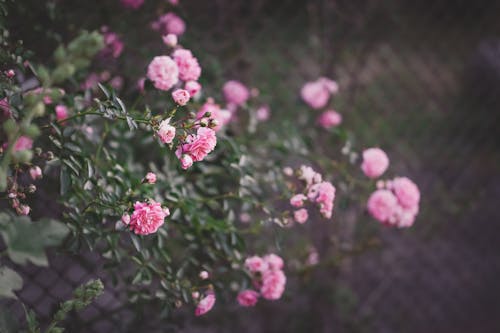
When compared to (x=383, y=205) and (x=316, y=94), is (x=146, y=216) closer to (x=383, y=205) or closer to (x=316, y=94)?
(x=383, y=205)

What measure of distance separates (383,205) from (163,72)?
0.65m

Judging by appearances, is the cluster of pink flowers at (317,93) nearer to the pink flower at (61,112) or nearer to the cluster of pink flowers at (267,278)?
the cluster of pink flowers at (267,278)

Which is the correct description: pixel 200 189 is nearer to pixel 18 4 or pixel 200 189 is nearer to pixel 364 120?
pixel 18 4

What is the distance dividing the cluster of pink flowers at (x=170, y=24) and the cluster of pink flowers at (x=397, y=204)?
2.29 feet

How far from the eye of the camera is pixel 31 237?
66cm

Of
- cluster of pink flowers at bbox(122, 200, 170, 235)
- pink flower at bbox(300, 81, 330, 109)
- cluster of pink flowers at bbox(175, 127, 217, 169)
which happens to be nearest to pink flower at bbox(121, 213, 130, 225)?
cluster of pink flowers at bbox(122, 200, 170, 235)

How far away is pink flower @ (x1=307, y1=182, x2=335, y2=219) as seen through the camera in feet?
3.36

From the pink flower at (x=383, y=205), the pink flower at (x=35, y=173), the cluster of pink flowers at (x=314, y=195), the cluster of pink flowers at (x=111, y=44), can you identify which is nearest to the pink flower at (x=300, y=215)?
the cluster of pink flowers at (x=314, y=195)

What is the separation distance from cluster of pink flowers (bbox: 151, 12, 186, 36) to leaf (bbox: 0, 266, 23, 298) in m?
0.80

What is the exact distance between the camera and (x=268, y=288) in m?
1.12

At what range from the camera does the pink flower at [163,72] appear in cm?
100

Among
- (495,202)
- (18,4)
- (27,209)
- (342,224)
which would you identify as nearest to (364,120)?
(342,224)

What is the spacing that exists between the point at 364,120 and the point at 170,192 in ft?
5.36

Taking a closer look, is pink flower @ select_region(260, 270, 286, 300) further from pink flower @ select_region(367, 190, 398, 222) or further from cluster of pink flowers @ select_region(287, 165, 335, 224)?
pink flower @ select_region(367, 190, 398, 222)
